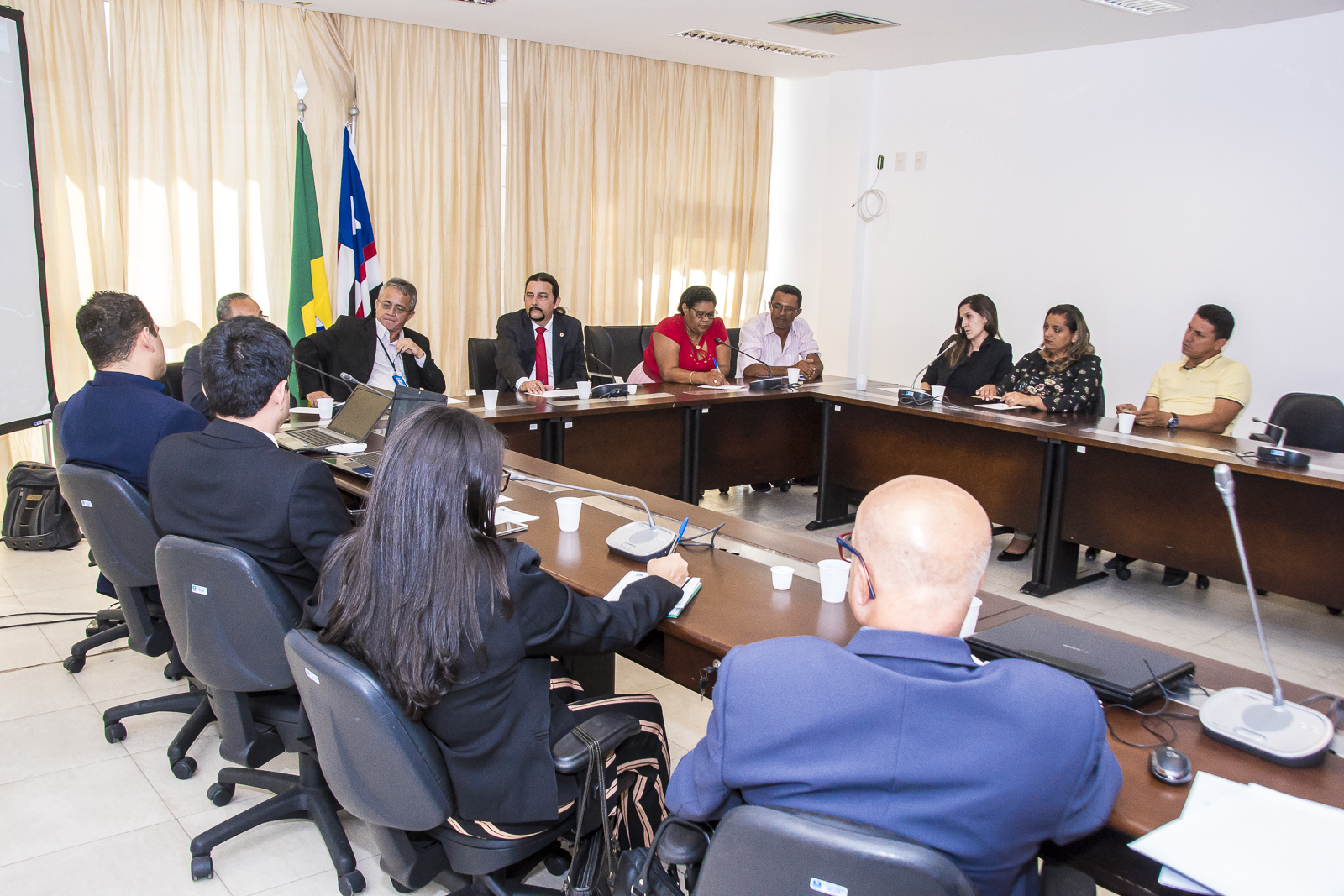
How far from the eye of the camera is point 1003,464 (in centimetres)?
416

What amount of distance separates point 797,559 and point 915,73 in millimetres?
5218

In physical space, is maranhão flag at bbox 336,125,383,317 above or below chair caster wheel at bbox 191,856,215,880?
above

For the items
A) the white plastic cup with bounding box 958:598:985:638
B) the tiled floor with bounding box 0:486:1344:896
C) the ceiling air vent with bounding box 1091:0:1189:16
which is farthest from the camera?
the ceiling air vent with bounding box 1091:0:1189:16

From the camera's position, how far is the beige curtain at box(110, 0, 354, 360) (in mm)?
4852

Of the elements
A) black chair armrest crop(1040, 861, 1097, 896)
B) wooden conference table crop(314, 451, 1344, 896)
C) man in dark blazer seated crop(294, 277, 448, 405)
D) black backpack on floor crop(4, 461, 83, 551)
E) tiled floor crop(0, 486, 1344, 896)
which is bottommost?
tiled floor crop(0, 486, 1344, 896)

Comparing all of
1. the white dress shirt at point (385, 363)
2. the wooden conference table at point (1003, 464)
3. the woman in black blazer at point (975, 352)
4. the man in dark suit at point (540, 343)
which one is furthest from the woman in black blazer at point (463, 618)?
the woman in black blazer at point (975, 352)

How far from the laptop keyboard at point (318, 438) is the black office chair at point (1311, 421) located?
3.58 metres

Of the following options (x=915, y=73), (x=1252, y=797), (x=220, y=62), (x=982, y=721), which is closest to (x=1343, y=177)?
(x=915, y=73)

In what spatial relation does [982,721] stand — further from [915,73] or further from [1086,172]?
[915,73]

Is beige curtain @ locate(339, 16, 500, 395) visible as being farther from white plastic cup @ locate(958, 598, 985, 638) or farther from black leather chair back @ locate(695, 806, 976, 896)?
black leather chair back @ locate(695, 806, 976, 896)

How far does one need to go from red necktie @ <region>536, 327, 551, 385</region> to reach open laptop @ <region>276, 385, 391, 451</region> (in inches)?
60.8

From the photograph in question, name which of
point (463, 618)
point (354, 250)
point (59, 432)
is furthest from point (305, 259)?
point (463, 618)

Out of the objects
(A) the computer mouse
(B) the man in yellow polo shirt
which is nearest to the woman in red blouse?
(B) the man in yellow polo shirt

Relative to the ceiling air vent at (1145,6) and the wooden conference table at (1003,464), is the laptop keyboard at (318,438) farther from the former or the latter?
the ceiling air vent at (1145,6)
